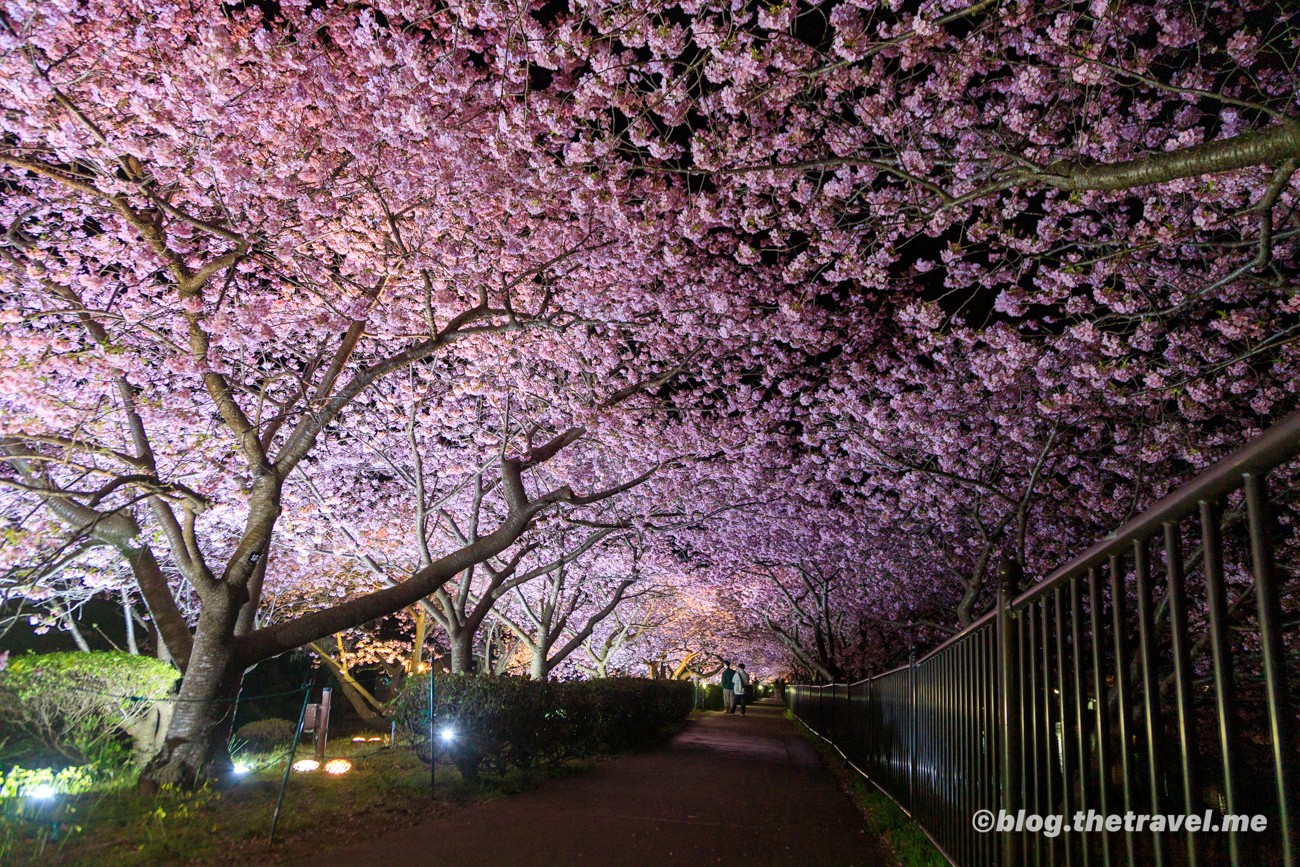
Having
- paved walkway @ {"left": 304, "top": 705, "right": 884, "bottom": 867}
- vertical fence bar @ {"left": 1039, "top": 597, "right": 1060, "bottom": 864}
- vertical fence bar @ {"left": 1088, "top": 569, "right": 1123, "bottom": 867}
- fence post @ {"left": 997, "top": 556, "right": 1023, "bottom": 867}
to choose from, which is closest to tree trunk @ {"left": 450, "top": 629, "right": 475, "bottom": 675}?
paved walkway @ {"left": 304, "top": 705, "right": 884, "bottom": 867}

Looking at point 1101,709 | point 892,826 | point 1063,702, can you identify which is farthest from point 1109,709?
point 892,826

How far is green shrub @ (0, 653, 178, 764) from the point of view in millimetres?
8172

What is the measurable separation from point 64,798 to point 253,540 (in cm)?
330

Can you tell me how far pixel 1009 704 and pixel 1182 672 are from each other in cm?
191

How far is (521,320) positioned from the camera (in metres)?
10.0

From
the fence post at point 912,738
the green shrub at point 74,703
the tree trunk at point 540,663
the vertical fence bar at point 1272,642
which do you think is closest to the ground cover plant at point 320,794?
the green shrub at point 74,703

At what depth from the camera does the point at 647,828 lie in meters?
7.46

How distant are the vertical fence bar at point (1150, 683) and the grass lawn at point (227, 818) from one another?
259 inches

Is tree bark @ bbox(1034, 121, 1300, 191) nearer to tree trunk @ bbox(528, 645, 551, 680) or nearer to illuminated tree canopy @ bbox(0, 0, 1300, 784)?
illuminated tree canopy @ bbox(0, 0, 1300, 784)

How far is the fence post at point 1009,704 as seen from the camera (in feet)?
10.6

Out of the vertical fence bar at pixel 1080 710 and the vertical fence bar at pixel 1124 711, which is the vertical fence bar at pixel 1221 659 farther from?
the vertical fence bar at pixel 1080 710

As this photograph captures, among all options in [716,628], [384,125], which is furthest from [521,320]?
[716,628]

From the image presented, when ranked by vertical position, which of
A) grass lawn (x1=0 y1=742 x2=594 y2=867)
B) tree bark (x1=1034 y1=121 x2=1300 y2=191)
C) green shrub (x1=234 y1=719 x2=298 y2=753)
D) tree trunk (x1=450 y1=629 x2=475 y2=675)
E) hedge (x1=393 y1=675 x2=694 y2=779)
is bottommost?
green shrub (x1=234 y1=719 x2=298 y2=753)

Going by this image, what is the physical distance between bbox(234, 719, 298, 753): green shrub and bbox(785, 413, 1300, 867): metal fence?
44.9ft
